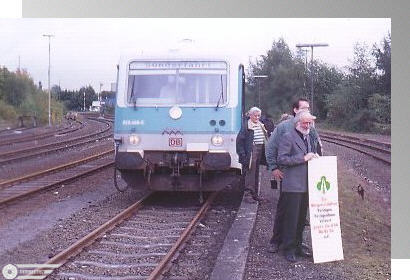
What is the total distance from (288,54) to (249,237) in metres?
1.72

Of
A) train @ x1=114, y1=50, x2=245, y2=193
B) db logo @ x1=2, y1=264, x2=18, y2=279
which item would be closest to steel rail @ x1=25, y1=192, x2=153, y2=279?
db logo @ x1=2, y1=264, x2=18, y2=279

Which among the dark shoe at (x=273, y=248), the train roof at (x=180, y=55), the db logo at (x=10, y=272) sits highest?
the train roof at (x=180, y=55)

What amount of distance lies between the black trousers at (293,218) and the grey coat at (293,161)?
0.29 feet

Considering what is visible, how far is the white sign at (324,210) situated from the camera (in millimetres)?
5504

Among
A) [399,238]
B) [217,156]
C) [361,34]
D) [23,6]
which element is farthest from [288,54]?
[23,6]

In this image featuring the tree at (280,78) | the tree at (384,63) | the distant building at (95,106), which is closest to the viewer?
the tree at (384,63)

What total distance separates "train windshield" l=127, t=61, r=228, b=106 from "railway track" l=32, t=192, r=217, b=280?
1.20 meters

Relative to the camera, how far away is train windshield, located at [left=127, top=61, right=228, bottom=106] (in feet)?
23.4

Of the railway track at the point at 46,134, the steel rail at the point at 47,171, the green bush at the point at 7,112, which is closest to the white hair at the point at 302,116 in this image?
the green bush at the point at 7,112

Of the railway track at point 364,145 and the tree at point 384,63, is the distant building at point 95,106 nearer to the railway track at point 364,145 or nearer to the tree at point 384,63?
the railway track at point 364,145

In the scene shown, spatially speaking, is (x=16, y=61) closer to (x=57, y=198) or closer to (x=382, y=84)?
(x=57, y=198)

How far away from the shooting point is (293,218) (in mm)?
5582

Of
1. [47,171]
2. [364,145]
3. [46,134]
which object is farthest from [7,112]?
[364,145]

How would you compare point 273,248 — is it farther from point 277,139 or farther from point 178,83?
point 178,83
